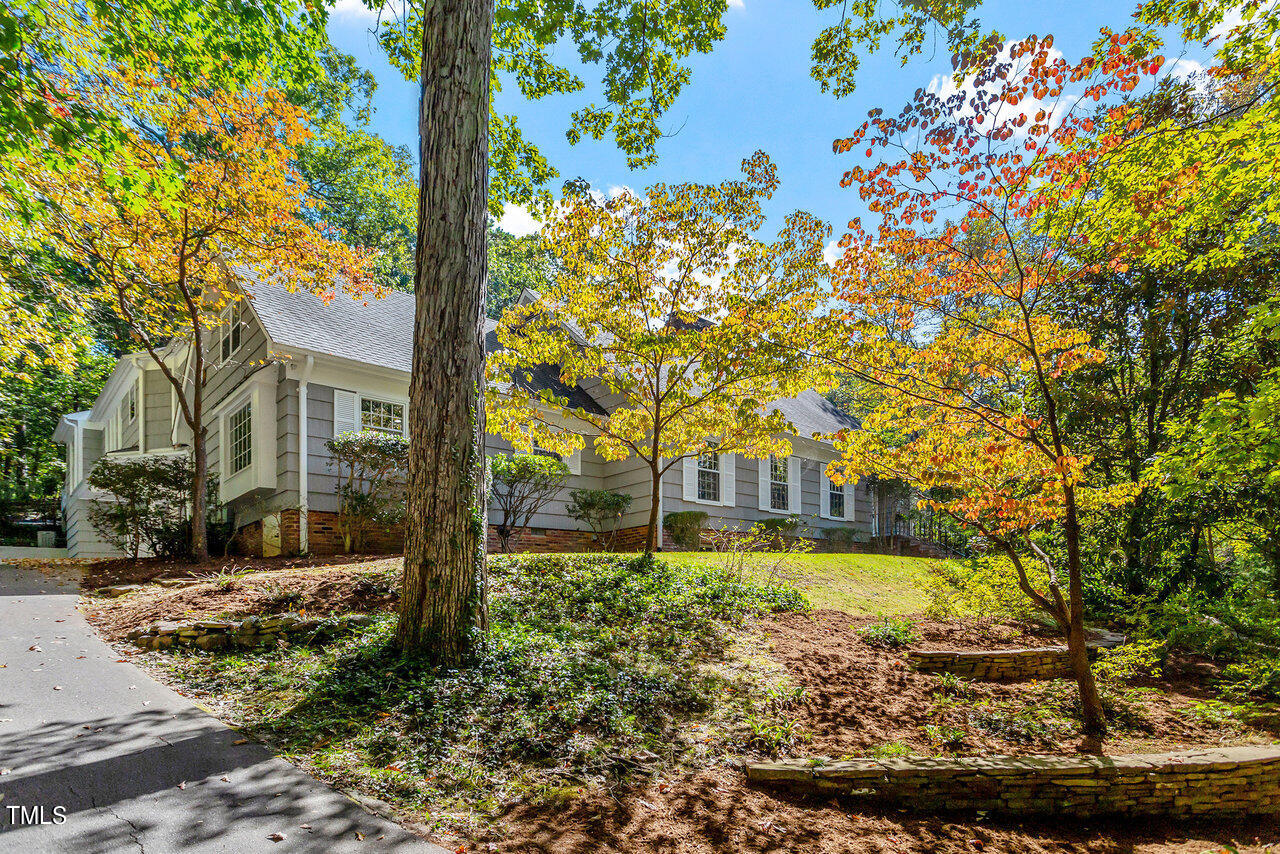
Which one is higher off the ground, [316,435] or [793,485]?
[316,435]

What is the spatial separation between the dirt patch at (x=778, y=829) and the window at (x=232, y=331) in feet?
37.0

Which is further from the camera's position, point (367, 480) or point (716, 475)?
point (716, 475)

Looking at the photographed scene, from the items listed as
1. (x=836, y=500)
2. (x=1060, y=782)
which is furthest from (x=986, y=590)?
(x=836, y=500)

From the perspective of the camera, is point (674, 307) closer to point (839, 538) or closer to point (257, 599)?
point (257, 599)

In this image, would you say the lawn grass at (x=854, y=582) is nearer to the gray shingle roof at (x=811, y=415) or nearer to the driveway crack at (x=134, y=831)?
the gray shingle roof at (x=811, y=415)

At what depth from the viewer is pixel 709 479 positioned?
46.7 ft

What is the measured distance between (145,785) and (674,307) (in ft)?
22.4

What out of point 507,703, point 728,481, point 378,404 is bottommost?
point 507,703

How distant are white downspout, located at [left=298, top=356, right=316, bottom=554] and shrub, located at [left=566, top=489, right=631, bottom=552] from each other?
430 cm

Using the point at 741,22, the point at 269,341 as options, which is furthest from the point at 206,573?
the point at 741,22

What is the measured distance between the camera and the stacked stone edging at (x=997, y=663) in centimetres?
609

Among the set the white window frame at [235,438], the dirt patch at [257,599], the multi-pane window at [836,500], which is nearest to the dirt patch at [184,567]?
the dirt patch at [257,599]

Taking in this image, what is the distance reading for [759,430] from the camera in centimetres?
838

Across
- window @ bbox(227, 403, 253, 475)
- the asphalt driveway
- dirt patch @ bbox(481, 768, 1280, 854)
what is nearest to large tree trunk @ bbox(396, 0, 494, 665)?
the asphalt driveway
